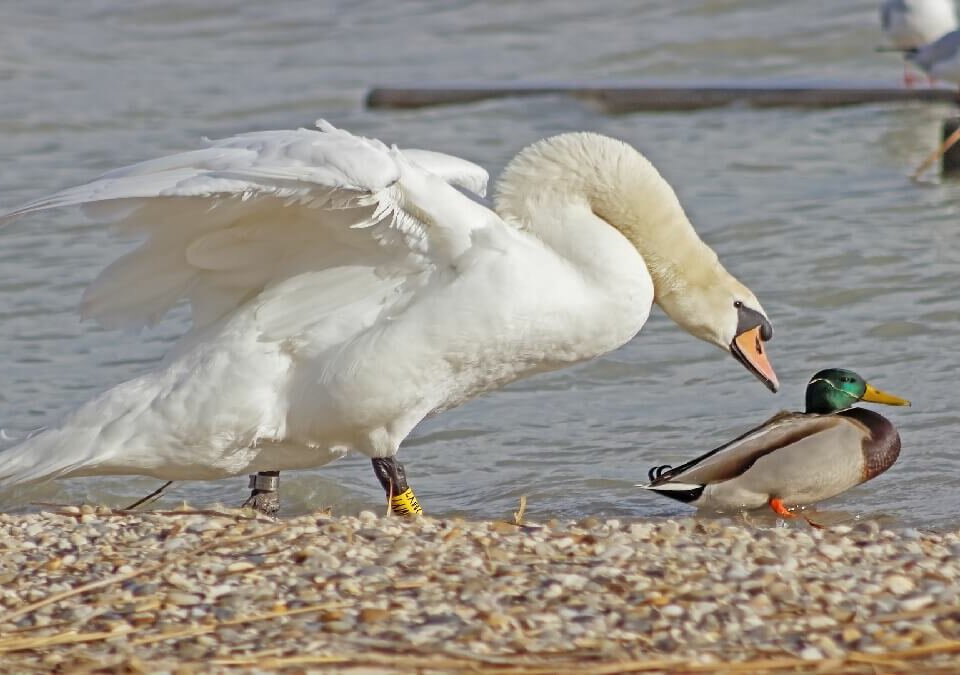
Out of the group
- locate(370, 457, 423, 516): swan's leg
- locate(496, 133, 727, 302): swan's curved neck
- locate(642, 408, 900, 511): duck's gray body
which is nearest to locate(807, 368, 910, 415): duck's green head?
locate(642, 408, 900, 511): duck's gray body

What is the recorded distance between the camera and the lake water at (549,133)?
7656mm

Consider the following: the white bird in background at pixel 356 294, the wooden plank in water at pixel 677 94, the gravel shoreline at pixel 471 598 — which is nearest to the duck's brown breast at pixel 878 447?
the white bird in background at pixel 356 294

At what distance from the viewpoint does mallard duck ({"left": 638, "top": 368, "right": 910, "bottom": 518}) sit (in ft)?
22.0

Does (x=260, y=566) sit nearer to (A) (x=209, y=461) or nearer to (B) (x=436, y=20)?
(A) (x=209, y=461)

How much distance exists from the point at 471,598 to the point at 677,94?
435 inches

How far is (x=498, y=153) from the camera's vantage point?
13688 millimetres

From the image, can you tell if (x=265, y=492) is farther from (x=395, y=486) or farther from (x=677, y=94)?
Result: (x=677, y=94)

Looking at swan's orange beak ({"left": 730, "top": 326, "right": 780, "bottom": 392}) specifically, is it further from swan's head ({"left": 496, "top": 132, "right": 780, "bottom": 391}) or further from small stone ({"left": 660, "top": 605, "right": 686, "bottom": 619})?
small stone ({"left": 660, "top": 605, "right": 686, "bottom": 619})

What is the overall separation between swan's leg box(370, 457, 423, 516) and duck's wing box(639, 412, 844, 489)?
1.11m

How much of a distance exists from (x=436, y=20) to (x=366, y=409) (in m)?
14.6

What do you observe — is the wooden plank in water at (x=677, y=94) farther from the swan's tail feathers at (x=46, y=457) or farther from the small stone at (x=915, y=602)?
the small stone at (x=915, y=602)

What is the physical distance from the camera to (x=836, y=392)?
23.7ft

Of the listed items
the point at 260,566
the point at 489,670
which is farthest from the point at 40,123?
the point at 489,670

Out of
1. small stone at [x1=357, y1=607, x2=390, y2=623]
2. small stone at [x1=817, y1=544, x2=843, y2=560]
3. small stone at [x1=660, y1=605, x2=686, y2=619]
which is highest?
small stone at [x1=357, y1=607, x2=390, y2=623]
